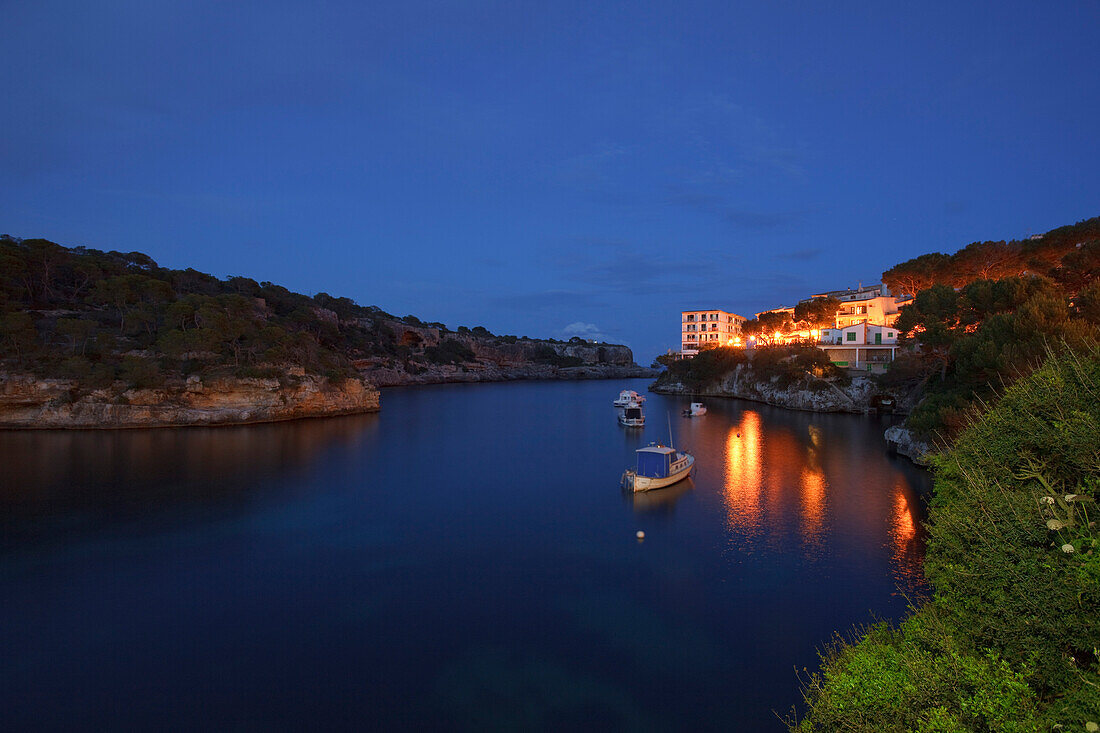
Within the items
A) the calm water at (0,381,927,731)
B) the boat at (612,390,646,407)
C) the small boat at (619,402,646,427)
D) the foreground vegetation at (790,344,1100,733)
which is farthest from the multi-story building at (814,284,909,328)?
the foreground vegetation at (790,344,1100,733)

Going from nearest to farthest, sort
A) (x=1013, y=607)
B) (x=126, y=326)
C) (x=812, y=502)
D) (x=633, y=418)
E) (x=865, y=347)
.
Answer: (x=1013, y=607) → (x=812, y=502) → (x=633, y=418) → (x=126, y=326) → (x=865, y=347)

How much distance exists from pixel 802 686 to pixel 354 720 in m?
8.10

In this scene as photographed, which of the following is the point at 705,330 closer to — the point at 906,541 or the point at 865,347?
the point at 865,347

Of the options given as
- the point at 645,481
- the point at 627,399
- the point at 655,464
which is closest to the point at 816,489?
the point at 655,464

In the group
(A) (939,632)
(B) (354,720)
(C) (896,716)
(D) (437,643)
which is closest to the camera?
(C) (896,716)

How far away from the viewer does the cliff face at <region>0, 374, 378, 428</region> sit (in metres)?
34.3

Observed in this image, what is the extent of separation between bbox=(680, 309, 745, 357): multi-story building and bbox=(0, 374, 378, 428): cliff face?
6750 cm

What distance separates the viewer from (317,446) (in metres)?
32.0

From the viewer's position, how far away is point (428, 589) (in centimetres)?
1307

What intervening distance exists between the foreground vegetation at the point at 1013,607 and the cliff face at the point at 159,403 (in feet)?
143

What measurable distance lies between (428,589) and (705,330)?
86.9 metres

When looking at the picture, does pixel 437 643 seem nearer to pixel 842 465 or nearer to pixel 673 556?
pixel 673 556

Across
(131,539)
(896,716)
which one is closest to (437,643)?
(896,716)

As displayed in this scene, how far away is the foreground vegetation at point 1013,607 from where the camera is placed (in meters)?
4.66
